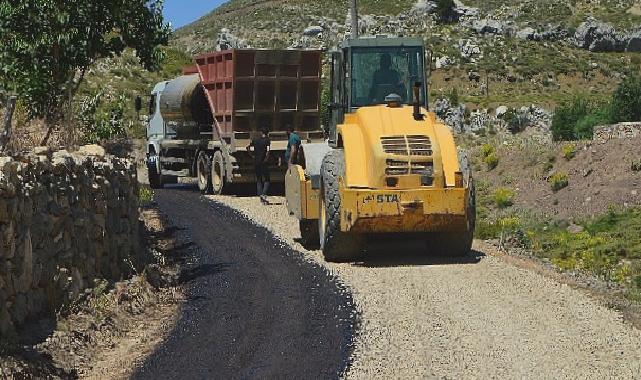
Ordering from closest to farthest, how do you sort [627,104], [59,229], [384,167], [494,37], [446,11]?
[59,229] < [384,167] < [627,104] < [494,37] < [446,11]

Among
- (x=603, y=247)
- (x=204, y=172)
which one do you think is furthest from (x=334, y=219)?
(x=204, y=172)

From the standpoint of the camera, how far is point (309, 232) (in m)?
15.9

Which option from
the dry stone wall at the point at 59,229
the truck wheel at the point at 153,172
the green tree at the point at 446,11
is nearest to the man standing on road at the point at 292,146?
the dry stone wall at the point at 59,229

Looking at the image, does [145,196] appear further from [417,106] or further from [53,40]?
[417,106]

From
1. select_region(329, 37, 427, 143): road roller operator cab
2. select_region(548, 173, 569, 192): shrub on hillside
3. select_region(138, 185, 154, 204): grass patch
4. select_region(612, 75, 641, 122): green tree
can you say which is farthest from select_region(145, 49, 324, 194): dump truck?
select_region(612, 75, 641, 122): green tree

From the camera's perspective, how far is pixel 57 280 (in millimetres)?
9914

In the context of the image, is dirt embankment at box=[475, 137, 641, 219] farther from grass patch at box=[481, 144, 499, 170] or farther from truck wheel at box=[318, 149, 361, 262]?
truck wheel at box=[318, 149, 361, 262]

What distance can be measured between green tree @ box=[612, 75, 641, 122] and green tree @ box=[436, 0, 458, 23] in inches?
1591

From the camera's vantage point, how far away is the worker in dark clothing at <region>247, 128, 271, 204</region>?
2236 cm

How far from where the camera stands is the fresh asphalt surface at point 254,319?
336 inches

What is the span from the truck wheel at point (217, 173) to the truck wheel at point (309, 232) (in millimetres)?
8539

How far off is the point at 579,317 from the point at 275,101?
14.0 metres

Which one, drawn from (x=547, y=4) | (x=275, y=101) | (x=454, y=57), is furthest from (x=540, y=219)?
(x=547, y=4)

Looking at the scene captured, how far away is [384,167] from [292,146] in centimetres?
699
